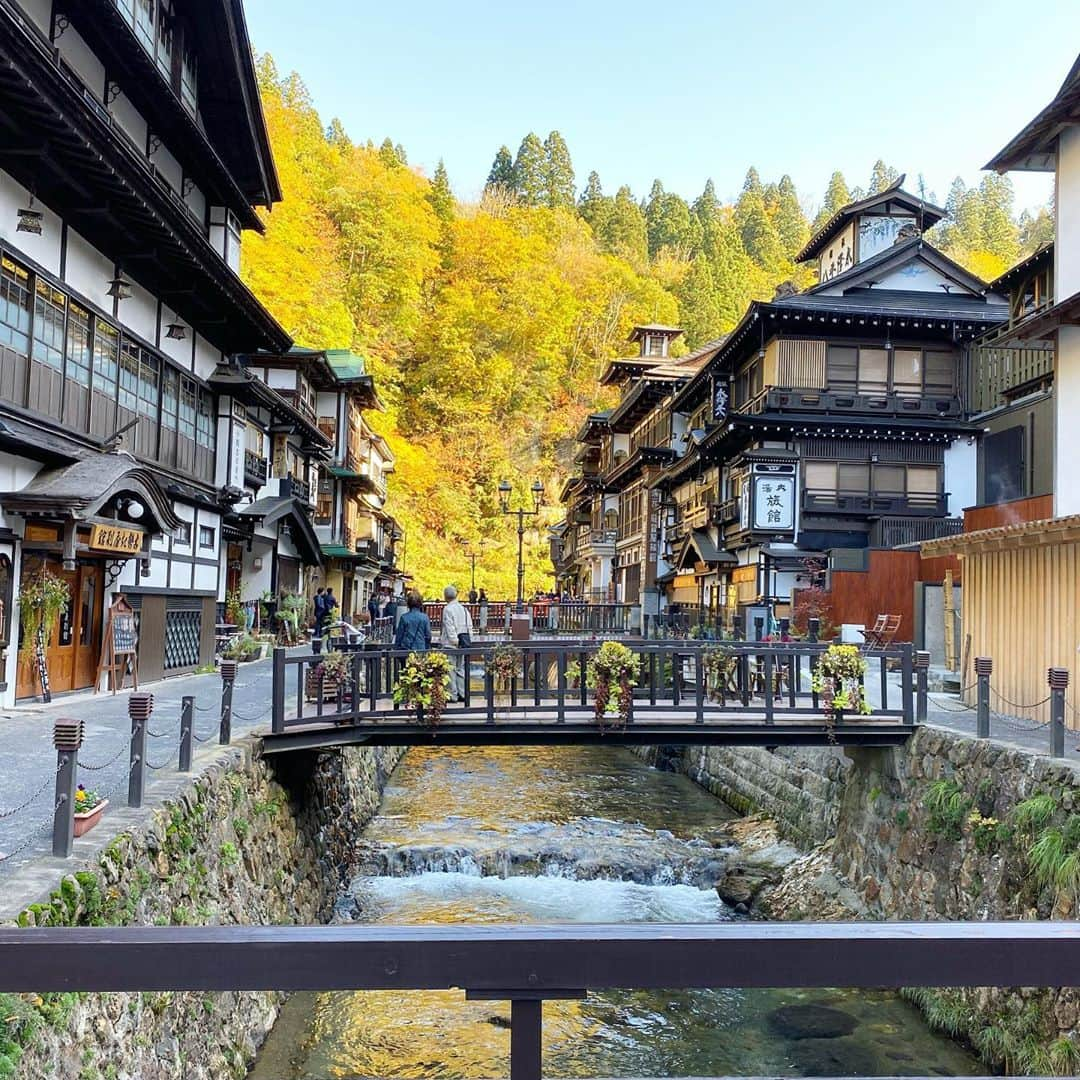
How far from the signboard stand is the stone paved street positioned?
478mm

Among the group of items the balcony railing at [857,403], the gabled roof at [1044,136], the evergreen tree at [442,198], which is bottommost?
the balcony railing at [857,403]

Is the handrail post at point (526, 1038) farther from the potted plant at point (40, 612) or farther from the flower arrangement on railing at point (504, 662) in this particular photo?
the potted plant at point (40, 612)

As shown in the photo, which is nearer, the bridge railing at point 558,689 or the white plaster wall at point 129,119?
the bridge railing at point 558,689

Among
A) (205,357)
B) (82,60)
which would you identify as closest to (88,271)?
(82,60)

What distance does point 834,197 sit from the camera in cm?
9538

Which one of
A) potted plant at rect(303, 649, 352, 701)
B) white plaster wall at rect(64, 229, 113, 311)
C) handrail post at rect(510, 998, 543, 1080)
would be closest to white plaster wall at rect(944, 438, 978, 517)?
potted plant at rect(303, 649, 352, 701)

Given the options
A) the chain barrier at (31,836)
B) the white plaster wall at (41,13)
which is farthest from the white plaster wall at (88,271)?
the chain barrier at (31,836)

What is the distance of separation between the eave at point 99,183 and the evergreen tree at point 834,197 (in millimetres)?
88152

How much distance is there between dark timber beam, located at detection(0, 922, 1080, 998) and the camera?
6.18 ft

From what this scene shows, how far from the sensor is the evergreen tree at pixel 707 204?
96525mm

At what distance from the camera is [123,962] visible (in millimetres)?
1913

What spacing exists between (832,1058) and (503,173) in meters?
102

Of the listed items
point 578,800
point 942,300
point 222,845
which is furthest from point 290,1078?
point 942,300

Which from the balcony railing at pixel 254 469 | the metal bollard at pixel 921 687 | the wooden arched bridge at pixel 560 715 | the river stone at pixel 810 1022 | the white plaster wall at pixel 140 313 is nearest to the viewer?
the river stone at pixel 810 1022
